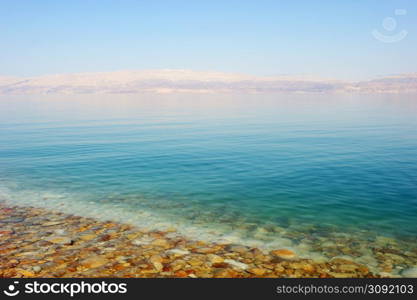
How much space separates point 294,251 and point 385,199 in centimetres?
765

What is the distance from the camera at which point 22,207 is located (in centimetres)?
1603

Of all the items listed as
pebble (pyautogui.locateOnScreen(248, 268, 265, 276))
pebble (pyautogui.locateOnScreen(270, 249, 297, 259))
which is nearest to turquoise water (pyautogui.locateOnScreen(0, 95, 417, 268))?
pebble (pyautogui.locateOnScreen(270, 249, 297, 259))

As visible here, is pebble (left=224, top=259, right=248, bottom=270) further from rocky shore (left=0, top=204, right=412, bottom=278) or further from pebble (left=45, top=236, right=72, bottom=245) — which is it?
pebble (left=45, top=236, right=72, bottom=245)

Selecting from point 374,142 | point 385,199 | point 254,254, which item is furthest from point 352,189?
point 374,142

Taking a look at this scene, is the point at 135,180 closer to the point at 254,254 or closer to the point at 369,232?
the point at 254,254

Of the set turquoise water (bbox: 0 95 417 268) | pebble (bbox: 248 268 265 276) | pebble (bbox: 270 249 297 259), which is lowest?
pebble (bbox: 270 249 297 259)

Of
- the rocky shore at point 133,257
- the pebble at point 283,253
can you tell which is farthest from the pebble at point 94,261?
the pebble at point 283,253

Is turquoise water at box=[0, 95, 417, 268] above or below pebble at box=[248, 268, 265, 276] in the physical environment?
above

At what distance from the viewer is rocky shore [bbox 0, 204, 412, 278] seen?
965 cm

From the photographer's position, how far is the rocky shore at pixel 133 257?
380 inches

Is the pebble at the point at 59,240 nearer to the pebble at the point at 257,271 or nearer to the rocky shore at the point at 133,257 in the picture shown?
the rocky shore at the point at 133,257

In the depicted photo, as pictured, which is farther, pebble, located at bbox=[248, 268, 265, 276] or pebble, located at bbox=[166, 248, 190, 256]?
pebble, located at bbox=[166, 248, 190, 256]

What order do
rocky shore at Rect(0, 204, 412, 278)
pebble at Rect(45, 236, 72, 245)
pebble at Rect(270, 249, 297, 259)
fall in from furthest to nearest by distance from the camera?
pebble at Rect(45, 236, 72, 245)
pebble at Rect(270, 249, 297, 259)
rocky shore at Rect(0, 204, 412, 278)

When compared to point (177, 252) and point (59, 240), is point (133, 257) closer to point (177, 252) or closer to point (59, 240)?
point (177, 252)
